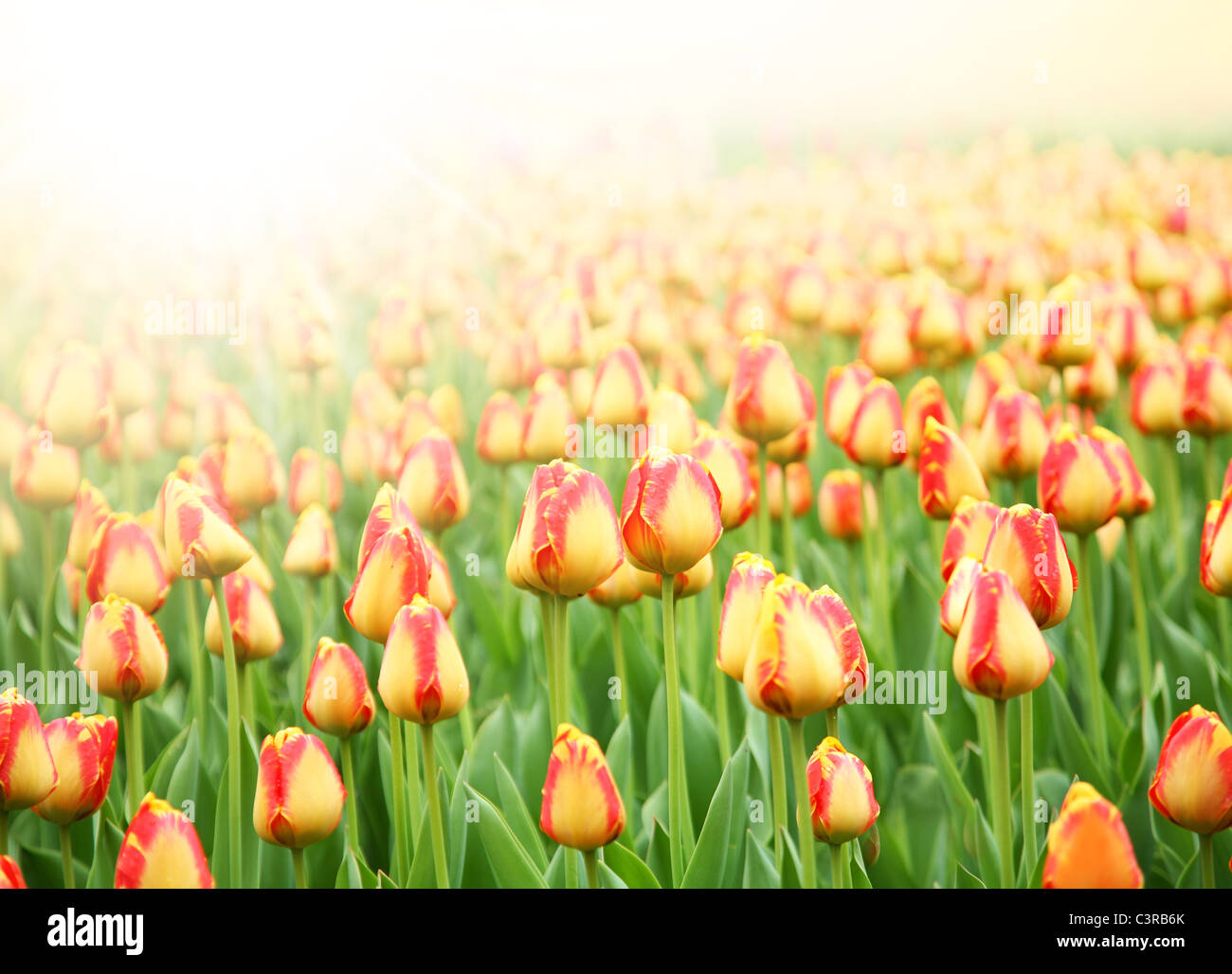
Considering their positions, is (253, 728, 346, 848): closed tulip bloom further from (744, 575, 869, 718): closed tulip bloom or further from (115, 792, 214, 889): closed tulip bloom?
(744, 575, 869, 718): closed tulip bloom

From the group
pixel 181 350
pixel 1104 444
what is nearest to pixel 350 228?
pixel 181 350

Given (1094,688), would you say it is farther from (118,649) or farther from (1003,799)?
(118,649)

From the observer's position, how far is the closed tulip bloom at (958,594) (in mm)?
899

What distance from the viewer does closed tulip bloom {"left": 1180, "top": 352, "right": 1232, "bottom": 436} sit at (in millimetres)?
1474

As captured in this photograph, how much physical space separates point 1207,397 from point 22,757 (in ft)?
4.79

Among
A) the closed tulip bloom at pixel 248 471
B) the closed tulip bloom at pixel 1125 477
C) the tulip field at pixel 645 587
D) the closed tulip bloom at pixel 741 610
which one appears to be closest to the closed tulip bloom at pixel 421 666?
the tulip field at pixel 645 587

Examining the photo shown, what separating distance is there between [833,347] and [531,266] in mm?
772

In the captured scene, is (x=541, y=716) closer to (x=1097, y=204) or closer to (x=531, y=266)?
(x=531, y=266)

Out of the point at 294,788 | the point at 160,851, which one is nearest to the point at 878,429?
the point at 294,788

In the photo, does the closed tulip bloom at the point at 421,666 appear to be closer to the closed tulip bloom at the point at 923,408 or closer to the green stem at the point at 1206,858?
the green stem at the point at 1206,858

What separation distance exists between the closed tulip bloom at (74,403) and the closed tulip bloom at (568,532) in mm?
711

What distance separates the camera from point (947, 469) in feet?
4.04

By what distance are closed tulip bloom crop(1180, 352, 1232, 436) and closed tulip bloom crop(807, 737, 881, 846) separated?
3.00ft

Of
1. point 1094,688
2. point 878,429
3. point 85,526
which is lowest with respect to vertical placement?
point 1094,688
